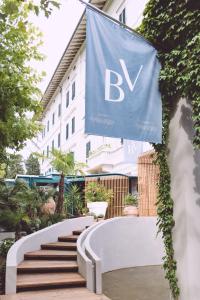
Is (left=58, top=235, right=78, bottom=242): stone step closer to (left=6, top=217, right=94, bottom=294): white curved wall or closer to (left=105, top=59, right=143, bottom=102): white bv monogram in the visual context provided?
(left=6, top=217, right=94, bottom=294): white curved wall

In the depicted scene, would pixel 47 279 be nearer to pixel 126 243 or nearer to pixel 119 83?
pixel 126 243

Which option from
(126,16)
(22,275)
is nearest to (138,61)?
(22,275)

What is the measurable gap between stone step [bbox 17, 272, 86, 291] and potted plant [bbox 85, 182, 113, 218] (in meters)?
6.40

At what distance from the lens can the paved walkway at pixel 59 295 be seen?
6.81m

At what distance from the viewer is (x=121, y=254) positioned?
12.0m

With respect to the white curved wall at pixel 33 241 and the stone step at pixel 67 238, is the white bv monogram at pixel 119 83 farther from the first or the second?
the stone step at pixel 67 238

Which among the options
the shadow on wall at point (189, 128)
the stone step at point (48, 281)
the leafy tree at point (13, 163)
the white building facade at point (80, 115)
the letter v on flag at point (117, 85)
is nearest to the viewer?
the letter v on flag at point (117, 85)

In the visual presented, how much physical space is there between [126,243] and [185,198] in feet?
22.8

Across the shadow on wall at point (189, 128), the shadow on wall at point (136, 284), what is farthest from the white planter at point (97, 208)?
the shadow on wall at point (189, 128)

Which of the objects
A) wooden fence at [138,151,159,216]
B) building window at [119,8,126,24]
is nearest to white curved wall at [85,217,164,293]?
wooden fence at [138,151,159,216]

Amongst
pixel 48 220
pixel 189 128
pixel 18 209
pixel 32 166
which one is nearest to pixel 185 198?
pixel 189 128

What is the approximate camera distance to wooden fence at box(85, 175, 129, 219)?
613 inches

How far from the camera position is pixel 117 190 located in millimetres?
15781

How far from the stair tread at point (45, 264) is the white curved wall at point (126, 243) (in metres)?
1.59
